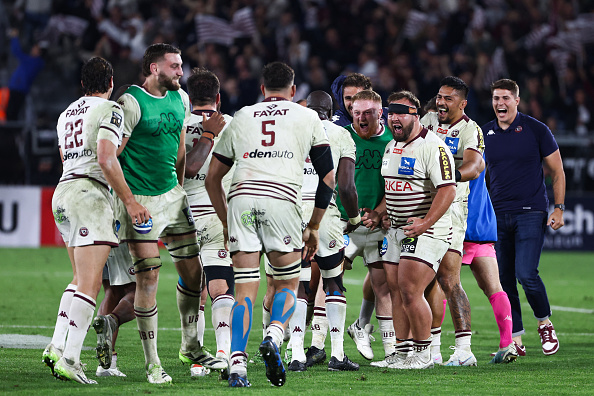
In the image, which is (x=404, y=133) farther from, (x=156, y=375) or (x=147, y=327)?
(x=156, y=375)

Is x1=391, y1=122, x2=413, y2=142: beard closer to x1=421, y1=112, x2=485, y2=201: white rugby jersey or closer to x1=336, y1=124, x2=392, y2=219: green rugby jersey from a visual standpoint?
x1=336, y1=124, x2=392, y2=219: green rugby jersey

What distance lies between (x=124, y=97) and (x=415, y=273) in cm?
288

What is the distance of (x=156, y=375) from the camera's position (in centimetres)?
671

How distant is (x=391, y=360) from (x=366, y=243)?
117 cm

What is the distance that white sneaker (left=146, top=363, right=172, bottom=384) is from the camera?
22.0 ft

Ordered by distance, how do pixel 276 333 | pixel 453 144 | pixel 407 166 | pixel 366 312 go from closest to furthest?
pixel 276 333 → pixel 407 166 → pixel 453 144 → pixel 366 312

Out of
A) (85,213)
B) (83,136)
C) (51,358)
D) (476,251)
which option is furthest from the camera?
(476,251)

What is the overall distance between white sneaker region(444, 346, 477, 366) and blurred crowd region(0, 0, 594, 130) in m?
12.6

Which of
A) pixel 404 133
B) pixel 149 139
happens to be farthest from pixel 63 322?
pixel 404 133

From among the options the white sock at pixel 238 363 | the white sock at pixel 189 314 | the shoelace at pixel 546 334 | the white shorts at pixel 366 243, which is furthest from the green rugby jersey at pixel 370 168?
the white sock at pixel 238 363

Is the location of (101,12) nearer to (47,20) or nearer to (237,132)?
(47,20)

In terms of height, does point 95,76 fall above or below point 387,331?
above

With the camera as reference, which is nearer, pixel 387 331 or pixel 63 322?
pixel 63 322

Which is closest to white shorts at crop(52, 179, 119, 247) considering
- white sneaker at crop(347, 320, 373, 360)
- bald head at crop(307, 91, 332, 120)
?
bald head at crop(307, 91, 332, 120)
